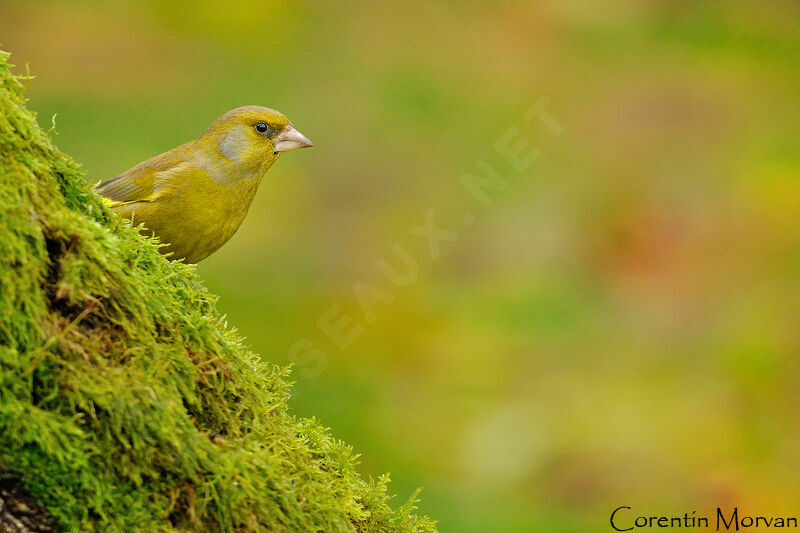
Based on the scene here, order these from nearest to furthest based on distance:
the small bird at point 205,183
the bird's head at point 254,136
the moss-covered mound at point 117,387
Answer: the moss-covered mound at point 117,387 → the small bird at point 205,183 → the bird's head at point 254,136

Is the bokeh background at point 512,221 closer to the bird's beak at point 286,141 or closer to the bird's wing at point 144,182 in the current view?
the bird's beak at point 286,141

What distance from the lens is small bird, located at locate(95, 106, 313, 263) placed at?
424 cm

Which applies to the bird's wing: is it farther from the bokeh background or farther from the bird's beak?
the bokeh background

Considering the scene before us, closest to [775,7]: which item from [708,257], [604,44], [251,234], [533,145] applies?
[604,44]

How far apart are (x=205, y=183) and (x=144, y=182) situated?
0.28 m

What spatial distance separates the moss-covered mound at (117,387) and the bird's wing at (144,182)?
1903mm

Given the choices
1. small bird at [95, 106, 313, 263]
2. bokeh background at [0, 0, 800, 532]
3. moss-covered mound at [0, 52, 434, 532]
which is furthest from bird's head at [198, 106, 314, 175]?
bokeh background at [0, 0, 800, 532]

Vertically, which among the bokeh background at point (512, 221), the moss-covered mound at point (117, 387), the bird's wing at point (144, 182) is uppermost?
the bokeh background at point (512, 221)

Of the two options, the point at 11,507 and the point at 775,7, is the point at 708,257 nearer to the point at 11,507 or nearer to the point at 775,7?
the point at 775,7

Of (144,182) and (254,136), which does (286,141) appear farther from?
(144,182)

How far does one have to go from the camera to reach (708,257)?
31.0ft

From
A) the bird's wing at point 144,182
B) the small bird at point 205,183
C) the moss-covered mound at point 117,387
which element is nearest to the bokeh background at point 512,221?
the small bird at point 205,183

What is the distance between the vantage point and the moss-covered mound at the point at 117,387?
194 cm

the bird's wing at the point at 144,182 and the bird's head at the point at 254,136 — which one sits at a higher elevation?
the bird's head at the point at 254,136
